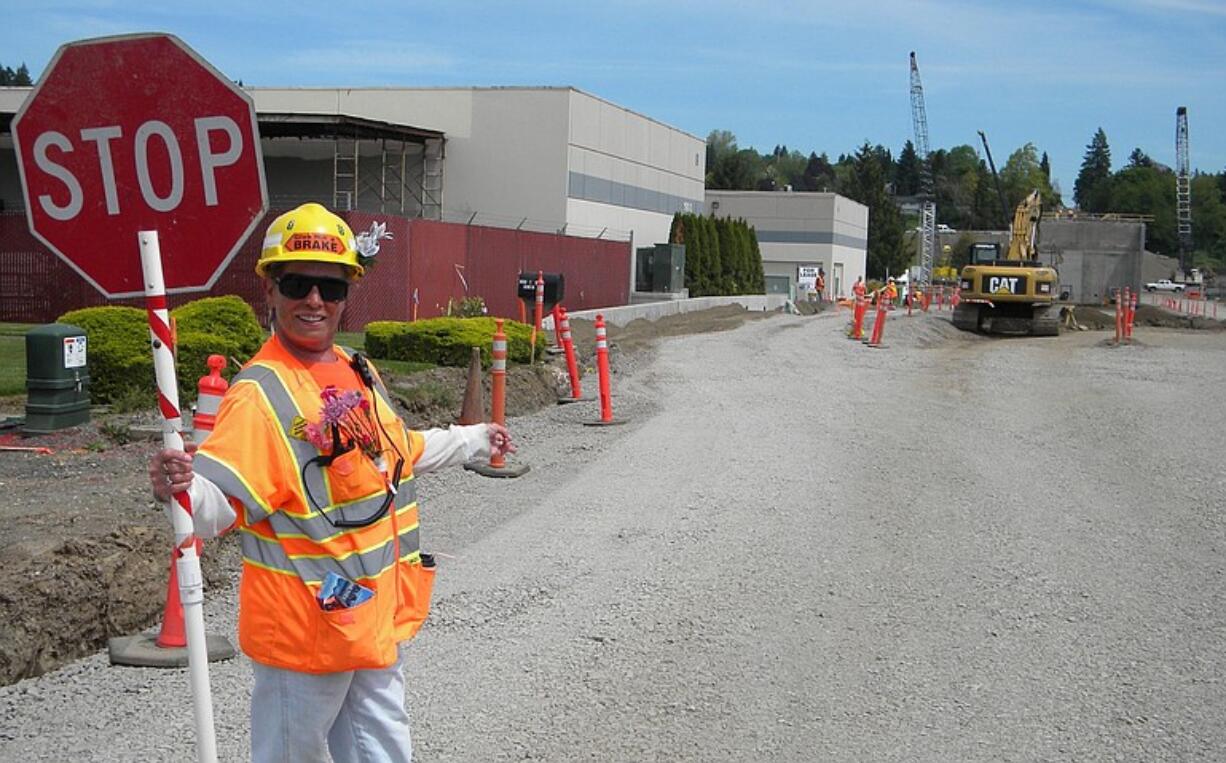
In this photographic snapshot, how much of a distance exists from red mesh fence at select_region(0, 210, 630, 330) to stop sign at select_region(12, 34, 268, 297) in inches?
688

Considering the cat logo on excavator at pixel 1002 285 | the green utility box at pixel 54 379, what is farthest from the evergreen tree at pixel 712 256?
the green utility box at pixel 54 379

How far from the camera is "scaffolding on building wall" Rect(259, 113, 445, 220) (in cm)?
3966

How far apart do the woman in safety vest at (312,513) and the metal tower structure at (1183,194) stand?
159 meters

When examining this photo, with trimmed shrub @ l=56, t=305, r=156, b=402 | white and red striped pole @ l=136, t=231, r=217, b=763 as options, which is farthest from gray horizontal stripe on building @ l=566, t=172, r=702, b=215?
white and red striped pole @ l=136, t=231, r=217, b=763

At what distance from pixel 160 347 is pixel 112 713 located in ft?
7.60

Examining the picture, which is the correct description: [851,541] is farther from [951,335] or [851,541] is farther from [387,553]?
[951,335]

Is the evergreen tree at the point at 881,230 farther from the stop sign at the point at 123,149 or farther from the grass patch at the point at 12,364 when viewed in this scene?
the stop sign at the point at 123,149

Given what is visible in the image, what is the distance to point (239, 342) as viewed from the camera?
46.2ft

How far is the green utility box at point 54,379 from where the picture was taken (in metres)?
11.4

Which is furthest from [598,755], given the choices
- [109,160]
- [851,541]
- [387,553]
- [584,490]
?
[584,490]

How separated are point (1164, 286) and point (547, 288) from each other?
121004 millimetres

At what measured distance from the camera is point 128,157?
4.07 meters

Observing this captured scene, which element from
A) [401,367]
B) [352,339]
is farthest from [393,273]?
[401,367]

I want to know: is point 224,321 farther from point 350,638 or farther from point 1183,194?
point 1183,194
